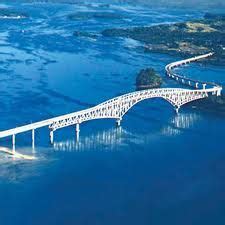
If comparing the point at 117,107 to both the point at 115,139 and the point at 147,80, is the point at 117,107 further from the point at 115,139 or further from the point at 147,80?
the point at 147,80

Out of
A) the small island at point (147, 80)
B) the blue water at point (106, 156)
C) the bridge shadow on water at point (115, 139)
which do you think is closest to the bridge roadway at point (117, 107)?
the blue water at point (106, 156)

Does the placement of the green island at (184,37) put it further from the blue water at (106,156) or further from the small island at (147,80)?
the small island at (147,80)

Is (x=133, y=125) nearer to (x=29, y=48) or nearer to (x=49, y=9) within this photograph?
(x=29, y=48)

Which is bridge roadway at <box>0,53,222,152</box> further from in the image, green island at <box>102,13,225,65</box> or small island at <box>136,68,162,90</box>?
green island at <box>102,13,225,65</box>

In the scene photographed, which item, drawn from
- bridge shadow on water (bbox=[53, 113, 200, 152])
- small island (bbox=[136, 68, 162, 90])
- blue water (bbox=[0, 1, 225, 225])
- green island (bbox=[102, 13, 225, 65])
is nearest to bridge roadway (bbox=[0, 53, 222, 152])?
blue water (bbox=[0, 1, 225, 225])

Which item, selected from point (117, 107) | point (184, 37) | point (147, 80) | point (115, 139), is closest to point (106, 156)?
point (115, 139)

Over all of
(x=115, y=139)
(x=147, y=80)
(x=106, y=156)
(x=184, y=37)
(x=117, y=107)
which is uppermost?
(x=117, y=107)

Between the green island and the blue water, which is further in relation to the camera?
the green island
